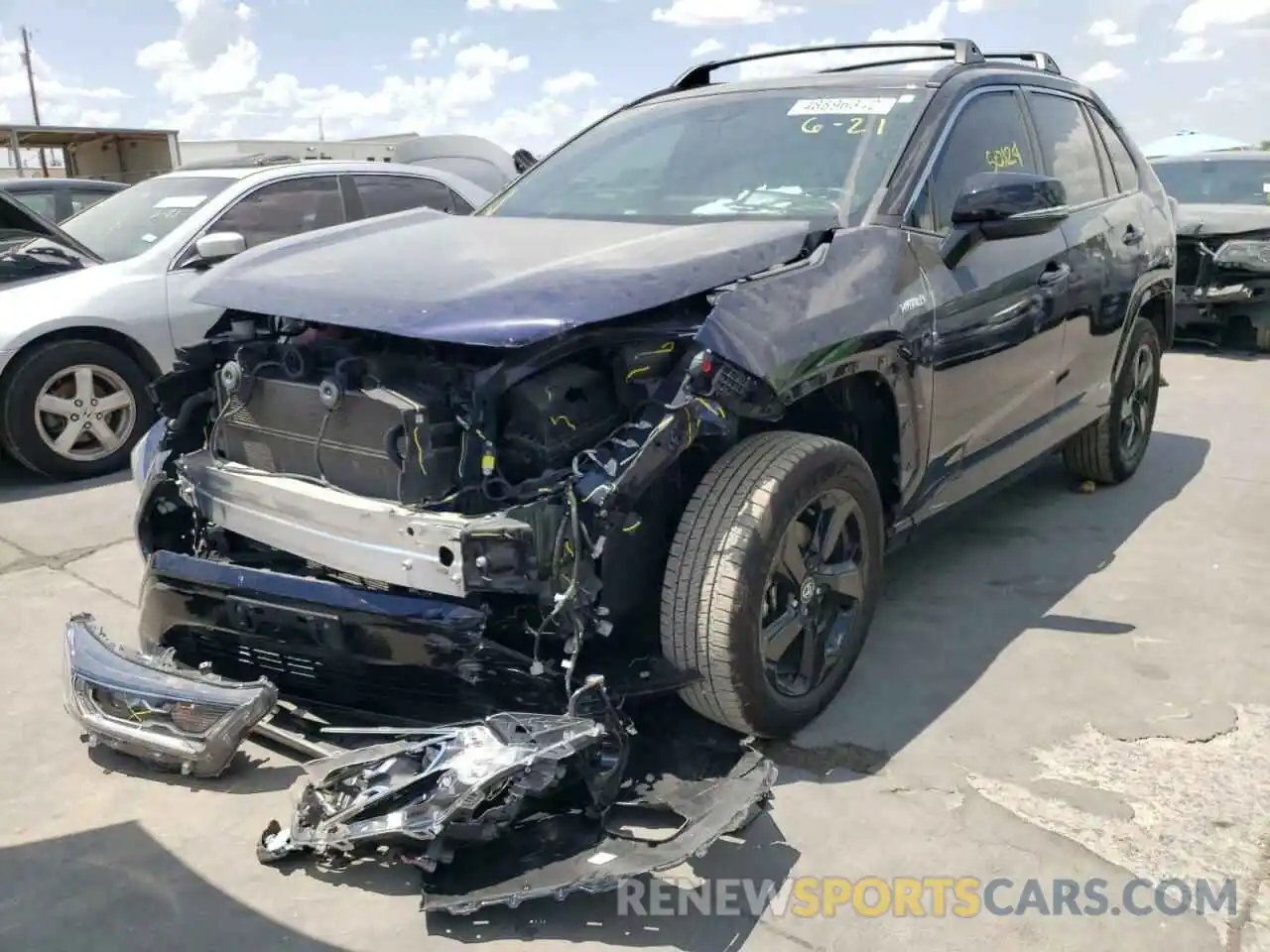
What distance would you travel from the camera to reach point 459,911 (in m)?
2.24

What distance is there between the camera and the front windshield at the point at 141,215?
638cm

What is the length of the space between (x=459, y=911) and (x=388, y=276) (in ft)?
5.04

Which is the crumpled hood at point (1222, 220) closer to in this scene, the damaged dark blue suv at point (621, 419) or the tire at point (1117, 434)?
the tire at point (1117, 434)

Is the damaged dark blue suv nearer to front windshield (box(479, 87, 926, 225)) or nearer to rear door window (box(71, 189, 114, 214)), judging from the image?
front windshield (box(479, 87, 926, 225))

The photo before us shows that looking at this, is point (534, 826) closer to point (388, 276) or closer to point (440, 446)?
point (440, 446)

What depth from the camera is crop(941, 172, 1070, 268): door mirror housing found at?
10.8 ft

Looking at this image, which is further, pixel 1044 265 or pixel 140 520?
pixel 1044 265

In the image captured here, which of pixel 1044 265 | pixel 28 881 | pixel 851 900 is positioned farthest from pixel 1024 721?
pixel 28 881

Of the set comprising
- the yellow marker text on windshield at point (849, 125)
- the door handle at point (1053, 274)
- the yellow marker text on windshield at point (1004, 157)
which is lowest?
the door handle at point (1053, 274)

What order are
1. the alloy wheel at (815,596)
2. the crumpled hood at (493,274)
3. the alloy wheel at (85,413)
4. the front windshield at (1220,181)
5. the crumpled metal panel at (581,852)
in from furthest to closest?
the front windshield at (1220,181)
the alloy wheel at (85,413)
the alloy wheel at (815,596)
the crumpled hood at (493,274)
the crumpled metal panel at (581,852)

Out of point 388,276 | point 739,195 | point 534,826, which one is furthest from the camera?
point 739,195

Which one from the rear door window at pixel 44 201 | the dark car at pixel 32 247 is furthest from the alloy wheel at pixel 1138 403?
the rear door window at pixel 44 201

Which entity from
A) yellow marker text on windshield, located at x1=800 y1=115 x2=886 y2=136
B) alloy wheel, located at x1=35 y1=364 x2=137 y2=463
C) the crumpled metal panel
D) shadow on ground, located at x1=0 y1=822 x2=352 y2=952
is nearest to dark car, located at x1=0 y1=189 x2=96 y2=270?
alloy wheel, located at x1=35 y1=364 x2=137 y2=463

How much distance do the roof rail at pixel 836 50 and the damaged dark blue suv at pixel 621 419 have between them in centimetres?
20
